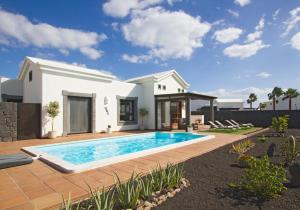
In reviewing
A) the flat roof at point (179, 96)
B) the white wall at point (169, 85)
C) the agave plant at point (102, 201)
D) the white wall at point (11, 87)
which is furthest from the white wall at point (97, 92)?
the agave plant at point (102, 201)

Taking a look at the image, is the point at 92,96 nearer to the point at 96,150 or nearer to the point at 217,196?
the point at 96,150

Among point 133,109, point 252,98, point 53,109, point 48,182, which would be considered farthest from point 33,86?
point 252,98

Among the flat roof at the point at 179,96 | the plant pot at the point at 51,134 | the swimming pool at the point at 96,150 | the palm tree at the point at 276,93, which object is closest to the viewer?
the swimming pool at the point at 96,150

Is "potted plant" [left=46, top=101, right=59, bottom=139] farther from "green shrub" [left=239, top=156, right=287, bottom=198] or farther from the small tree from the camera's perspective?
"green shrub" [left=239, top=156, right=287, bottom=198]

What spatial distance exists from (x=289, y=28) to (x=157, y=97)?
11189 millimetres

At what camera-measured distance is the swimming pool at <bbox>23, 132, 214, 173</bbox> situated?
20.3 ft

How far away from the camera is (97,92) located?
15.6 m

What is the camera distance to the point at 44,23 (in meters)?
12.9

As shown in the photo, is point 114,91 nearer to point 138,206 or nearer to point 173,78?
point 173,78

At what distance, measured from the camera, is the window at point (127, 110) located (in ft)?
58.5

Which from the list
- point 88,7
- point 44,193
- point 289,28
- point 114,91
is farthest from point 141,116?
point 44,193

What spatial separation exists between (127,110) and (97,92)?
3.97 meters

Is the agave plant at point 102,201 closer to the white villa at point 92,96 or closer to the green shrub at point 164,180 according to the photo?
the green shrub at point 164,180

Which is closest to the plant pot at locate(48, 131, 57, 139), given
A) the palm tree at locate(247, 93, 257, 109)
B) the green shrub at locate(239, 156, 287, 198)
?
the green shrub at locate(239, 156, 287, 198)
